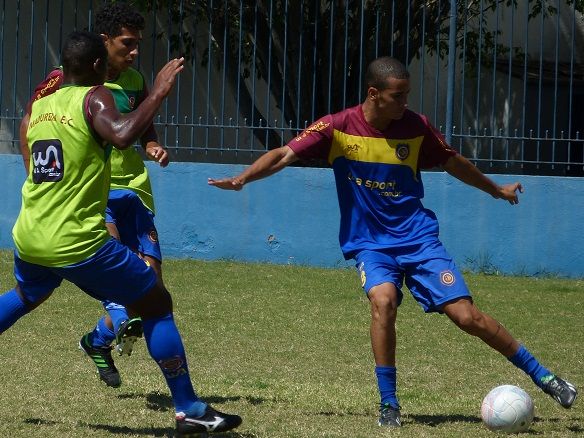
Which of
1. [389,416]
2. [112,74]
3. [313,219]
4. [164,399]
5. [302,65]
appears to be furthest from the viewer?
[302,65]

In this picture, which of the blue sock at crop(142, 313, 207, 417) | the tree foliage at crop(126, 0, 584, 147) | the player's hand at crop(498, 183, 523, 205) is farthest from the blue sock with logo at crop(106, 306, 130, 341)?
the tree foliage at crop(126, 0, 584, 147)

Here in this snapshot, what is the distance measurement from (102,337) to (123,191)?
83 cm

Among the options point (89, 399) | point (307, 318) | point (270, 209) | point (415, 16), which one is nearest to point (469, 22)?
point (415, 16)

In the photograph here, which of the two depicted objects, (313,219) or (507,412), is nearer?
(507,412)

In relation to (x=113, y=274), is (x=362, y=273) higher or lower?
lower

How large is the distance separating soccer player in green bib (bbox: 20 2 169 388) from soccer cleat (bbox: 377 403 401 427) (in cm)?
139

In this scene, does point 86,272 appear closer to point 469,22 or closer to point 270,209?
point 270,209

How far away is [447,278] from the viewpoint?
586cm

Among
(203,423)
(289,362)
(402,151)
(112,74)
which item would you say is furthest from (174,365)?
(289,362)

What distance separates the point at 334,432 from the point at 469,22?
27.1ft

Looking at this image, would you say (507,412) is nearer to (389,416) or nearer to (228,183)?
(389,416)

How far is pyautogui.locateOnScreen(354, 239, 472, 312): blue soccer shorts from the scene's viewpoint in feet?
19.2

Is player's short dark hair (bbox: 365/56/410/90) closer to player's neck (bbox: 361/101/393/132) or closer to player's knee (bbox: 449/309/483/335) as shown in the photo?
player's neck (bbox: 361/101/393/132)

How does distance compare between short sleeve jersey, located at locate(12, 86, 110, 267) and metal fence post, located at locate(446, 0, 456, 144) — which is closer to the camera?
short sleeve jersey, located at locate(12, 86, 110, 267)
